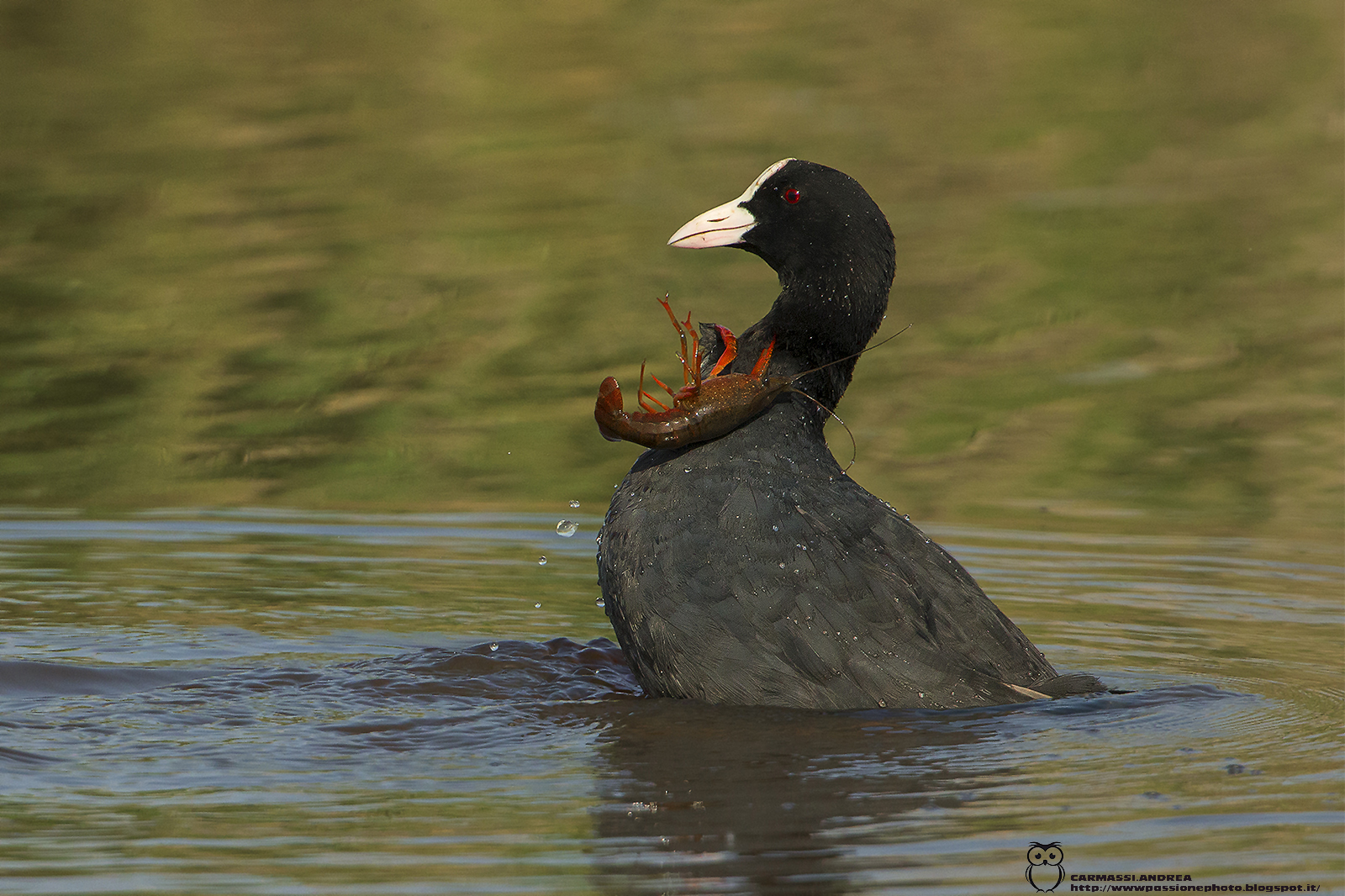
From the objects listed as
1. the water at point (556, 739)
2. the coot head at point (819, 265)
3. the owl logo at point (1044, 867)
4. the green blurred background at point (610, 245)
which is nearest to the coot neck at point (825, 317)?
the coot head at point (819, 265)

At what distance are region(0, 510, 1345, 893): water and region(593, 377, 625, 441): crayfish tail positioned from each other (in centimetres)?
84

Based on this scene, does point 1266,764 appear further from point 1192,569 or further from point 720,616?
point 1192,569

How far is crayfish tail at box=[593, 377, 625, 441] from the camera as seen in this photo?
19.2 ft

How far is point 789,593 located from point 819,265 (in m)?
1.25

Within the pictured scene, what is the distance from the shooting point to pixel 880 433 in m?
9.50

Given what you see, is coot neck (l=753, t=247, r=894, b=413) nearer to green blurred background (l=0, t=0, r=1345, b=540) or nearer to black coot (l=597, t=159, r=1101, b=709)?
black coot (l=597, t=159, r=1101, b=709)

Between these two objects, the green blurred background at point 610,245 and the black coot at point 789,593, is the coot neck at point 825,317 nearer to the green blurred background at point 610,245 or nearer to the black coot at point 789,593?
the black coot at point 789,593

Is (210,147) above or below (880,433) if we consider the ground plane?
above

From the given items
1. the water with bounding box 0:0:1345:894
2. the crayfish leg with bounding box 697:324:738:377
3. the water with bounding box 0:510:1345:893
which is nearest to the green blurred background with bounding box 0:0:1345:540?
the water with bounding box 0:0:1345:894

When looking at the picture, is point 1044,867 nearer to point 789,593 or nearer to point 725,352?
point 789,593

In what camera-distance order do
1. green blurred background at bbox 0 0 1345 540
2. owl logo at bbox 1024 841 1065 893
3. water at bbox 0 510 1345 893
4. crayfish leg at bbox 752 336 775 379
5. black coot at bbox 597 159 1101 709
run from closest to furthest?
owl logo at bbox 1024 841 1065 893 → water at bbox 0 510 1345 893 → black coot at bbox 597 159 1101 709 → crayfish leg at bbox 752 336 775 379 → green blurred background at bbox 0 0 1345 540

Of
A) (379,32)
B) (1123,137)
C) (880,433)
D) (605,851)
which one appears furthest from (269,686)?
(379,32)

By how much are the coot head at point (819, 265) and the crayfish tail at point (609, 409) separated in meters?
0.52

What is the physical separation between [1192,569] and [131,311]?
6.77 metres
